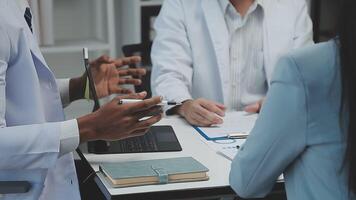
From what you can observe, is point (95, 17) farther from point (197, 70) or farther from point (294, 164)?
point (294, 164)

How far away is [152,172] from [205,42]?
3.37ft

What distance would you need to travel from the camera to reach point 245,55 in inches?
89.7

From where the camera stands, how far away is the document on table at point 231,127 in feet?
5.93

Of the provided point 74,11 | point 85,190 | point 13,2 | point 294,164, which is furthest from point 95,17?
point 294,164

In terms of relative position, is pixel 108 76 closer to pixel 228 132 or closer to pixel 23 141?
pixel 228 132

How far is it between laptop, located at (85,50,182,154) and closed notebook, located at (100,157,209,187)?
0.48 feet

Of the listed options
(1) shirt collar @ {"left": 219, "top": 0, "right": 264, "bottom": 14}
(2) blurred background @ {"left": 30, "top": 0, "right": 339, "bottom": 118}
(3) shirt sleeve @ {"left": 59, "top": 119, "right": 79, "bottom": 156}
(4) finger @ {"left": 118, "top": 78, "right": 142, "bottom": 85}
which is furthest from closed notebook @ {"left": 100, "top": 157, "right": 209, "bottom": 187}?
(2) blurred background @ {"left": 30, "top": 0, "right": 339, "bottom": 118}

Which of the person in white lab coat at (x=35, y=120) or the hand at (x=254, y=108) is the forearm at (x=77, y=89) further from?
the hand at (x=254, y=108)

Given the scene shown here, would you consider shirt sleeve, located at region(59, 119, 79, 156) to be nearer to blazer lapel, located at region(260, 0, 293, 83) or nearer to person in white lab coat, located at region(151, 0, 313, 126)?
person in white lab coat, located at region(151, 0, 313, 126)

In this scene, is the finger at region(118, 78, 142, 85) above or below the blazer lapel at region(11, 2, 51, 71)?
below

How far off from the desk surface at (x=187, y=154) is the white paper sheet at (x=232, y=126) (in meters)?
0.05

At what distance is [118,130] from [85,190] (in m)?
0.56

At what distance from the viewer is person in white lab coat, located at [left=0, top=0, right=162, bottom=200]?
50.8 inches

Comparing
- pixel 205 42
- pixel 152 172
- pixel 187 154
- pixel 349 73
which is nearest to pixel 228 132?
pixel 187 154
